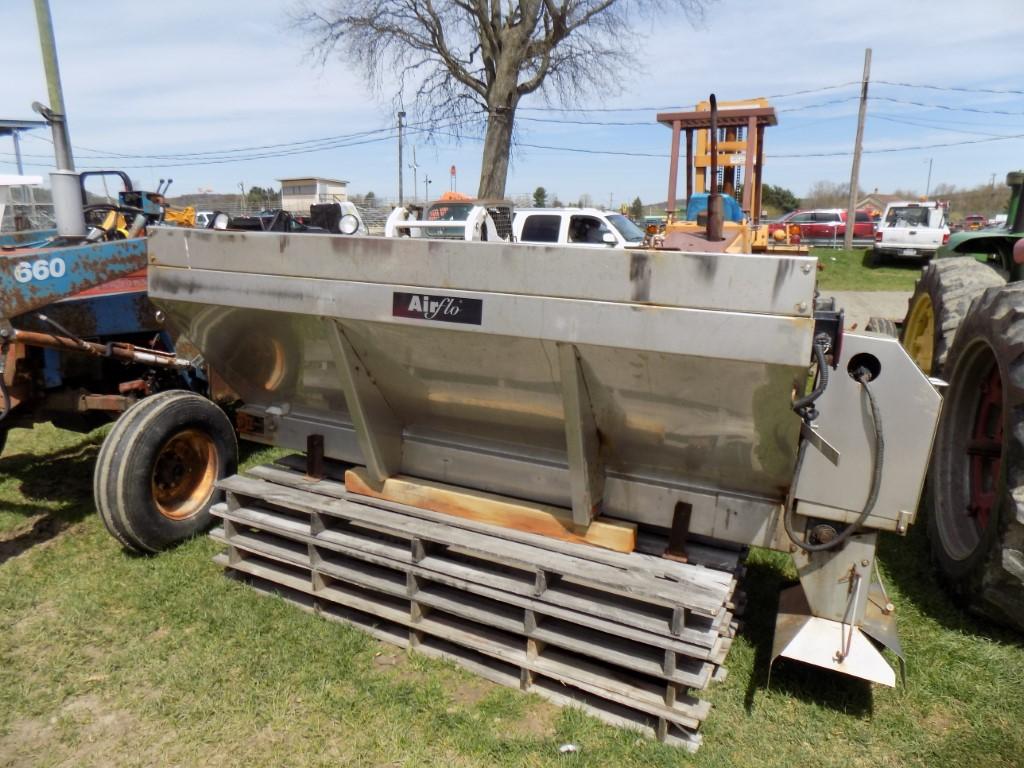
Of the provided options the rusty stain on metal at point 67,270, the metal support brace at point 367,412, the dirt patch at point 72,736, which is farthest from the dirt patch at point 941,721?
the rusty stain on metal at point 67,270

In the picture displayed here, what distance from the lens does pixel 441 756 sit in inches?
94.2

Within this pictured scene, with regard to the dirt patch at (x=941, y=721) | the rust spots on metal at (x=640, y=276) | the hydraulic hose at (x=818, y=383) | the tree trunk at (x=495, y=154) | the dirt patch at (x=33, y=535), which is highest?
the tree trunk at (x=495, y=154)

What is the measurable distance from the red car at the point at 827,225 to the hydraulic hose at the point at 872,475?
22597 mm

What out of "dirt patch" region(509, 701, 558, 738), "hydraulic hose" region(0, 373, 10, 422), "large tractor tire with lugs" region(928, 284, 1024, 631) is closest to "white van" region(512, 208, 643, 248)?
"large tractor tire with lugs" region(928, 284, 1024, 631)

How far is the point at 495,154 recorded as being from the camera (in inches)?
634

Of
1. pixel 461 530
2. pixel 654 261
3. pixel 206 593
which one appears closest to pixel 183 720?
pixel 206 593

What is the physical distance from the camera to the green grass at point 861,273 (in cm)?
1451

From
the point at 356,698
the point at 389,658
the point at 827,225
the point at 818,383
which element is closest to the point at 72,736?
the point at 356,698

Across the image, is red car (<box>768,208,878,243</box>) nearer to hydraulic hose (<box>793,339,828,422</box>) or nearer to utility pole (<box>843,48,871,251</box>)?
utility pole (<box>843,48,871,251</box>)

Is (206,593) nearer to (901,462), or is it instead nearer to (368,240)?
(368,240)

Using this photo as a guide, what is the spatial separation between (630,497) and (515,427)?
21.1 inches

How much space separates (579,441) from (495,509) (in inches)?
23.6

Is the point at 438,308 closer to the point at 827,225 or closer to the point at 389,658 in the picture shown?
the point at 389,658

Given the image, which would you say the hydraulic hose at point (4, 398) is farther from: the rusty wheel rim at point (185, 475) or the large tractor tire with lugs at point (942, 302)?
the large tractor tire with lugs at point (942, 302)
